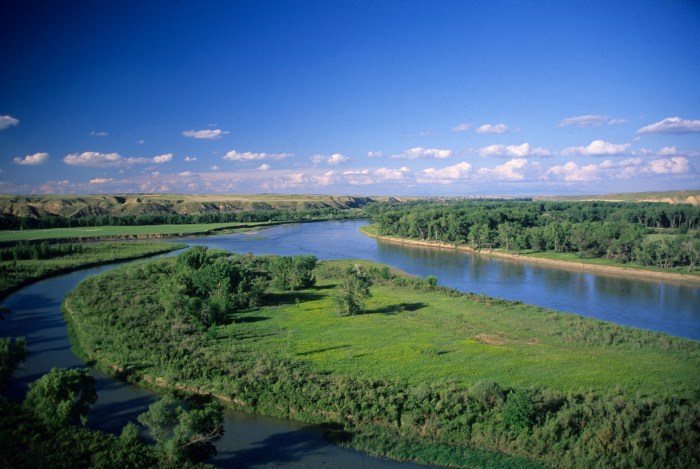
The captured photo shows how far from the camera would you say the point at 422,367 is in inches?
854

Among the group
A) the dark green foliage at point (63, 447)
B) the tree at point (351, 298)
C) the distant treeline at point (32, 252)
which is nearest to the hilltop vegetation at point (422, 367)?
the tree at point (351, 298)

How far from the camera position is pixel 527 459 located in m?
15.4

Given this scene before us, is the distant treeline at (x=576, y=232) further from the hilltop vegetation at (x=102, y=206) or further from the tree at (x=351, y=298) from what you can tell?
the hilltop vegetation at (x=102, y=206)

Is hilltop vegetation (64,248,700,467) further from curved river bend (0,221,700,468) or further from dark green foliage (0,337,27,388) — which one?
dark green foliage (0,337,27,388)

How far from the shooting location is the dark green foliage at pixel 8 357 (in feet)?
66.6

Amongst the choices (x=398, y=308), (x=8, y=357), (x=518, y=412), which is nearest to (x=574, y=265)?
(x=398, y=308)

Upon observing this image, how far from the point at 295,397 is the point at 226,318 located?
43.7 ft

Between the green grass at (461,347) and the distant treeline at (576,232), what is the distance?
102 ft

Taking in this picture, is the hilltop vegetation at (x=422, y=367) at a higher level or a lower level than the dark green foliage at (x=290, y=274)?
lower

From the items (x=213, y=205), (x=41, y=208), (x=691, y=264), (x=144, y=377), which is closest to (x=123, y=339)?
(x=144, y=377)

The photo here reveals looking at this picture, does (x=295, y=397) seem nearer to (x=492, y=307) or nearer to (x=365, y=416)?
(x=365, y=416)

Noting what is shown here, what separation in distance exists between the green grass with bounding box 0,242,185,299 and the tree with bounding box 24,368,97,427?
28968mm

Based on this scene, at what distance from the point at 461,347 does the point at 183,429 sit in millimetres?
15481

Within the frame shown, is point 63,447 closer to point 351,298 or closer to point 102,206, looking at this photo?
point 351,298
